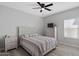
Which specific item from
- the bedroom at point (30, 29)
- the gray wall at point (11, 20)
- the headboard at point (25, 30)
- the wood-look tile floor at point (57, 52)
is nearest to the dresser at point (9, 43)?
the bedroom at point (30, 29)

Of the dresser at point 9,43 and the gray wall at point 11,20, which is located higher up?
the gray wall at point 11,20

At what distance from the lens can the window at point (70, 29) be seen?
149 inches

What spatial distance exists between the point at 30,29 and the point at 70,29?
3.08 metres

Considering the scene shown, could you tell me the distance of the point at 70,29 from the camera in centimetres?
407

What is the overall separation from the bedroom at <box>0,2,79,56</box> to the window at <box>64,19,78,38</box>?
0.32 feet

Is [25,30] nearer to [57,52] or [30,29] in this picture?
[30,29]

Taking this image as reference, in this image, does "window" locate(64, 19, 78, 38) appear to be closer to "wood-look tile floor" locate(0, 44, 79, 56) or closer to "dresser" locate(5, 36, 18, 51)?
"wood-look tile floor" locate(0, 44, 79, 56)

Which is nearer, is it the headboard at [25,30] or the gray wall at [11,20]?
the gray wall at [11,20]

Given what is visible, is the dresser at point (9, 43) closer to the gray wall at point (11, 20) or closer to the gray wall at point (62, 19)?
the gray wall at point (11, 20)

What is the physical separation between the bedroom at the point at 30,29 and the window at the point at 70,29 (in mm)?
98

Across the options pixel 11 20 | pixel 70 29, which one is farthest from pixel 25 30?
pixel 70 29

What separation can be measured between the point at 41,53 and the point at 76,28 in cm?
301

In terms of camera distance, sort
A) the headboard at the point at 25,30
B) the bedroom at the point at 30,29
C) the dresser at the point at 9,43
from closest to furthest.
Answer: the bedroom at the point at 30,29 < the dresser at the point at 9,43 < the headboard at the point at 25,30

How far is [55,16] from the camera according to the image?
16.4ft
